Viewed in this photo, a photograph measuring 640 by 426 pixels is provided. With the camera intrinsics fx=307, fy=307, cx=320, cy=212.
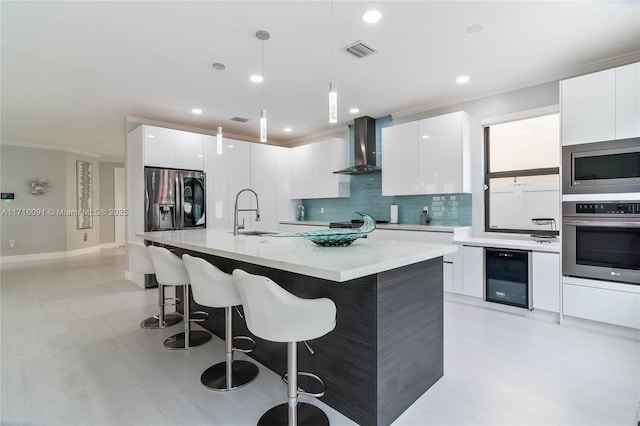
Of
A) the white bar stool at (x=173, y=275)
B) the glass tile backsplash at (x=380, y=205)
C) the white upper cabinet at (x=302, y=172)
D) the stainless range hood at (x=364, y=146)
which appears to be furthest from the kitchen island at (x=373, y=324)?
the white upper cabinet at (x=302, y=172)

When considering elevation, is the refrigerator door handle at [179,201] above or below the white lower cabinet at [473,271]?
above

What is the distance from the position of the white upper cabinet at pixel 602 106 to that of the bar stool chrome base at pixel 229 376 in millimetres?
3580

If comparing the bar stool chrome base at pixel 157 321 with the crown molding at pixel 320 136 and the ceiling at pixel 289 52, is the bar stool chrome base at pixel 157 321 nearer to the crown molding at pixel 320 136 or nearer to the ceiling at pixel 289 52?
the ceiling at pixel 289 52

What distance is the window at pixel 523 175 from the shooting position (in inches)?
144

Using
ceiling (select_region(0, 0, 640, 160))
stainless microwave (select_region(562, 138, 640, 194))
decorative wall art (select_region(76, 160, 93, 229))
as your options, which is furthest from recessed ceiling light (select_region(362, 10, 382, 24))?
decorative wall art (select_region(76, 160, 93, 229))

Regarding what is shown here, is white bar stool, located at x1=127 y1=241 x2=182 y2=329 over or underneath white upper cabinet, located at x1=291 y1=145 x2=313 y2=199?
underneath

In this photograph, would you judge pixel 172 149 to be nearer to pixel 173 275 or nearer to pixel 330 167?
pixel 330 167

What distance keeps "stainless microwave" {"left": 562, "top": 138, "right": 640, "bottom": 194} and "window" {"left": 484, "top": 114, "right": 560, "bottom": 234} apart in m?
0.64

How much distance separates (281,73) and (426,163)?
2273 mm

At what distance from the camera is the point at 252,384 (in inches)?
82.5

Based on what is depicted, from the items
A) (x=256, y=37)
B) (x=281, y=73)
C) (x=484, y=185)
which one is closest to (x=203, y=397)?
(x=256, y=37)

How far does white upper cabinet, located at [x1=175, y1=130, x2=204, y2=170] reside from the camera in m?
4.84

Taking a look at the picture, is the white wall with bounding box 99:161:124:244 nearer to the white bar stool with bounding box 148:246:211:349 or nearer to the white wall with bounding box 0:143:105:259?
the white wall with bounding box 0:143:105:259

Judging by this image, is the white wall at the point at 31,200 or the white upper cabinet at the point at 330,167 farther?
the white wall at the point at 31,200
